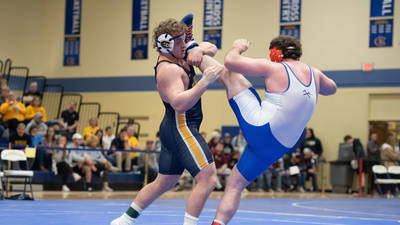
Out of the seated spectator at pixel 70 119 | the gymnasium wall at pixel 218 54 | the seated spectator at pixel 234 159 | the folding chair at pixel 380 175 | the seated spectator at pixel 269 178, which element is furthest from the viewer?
the gymnasium wall at pixel 218 54

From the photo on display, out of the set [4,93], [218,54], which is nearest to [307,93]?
[4,93]

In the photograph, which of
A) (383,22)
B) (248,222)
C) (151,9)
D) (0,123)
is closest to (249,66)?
(248,222)

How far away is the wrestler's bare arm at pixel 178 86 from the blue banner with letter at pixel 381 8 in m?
15.3

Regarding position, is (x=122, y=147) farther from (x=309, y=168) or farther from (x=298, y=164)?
(x=309, y=168)

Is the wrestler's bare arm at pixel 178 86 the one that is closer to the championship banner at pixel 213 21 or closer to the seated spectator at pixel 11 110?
the seated spectator at pixel 11 110

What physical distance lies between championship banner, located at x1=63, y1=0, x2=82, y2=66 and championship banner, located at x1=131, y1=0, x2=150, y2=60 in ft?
7.00

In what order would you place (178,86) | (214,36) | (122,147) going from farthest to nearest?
1. (214,36)
2. (122,147)
3. (178,86)

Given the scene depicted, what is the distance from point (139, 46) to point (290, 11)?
5.39 metres

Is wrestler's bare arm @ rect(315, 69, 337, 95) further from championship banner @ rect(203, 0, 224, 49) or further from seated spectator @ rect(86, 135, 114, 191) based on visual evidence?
championship banner @ rect(203, 0, 224, 49)

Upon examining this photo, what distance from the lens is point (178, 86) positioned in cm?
464

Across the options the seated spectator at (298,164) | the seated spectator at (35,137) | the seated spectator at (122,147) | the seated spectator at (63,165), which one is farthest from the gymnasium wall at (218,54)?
the seated spectator at (35,137)

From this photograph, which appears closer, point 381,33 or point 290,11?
point 381,33

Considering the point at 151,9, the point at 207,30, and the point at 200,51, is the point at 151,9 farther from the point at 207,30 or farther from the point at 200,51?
the point at 200,51

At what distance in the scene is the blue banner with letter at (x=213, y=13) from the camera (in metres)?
20.5
